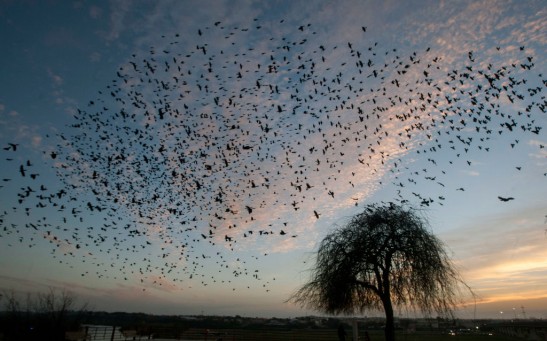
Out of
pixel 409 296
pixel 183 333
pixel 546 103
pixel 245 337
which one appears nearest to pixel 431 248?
pixel 409 296

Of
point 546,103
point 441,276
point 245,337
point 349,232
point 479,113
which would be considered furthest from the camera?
point 245,337

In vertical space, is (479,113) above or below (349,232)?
above

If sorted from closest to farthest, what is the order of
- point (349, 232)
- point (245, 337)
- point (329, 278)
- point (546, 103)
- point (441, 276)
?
1. point (546, 103)
2. point (441, 276)
3. point (329, 278)
4. point (349, 232)
5. point (245, 337)

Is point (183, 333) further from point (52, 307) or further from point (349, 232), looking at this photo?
point (349, 232)

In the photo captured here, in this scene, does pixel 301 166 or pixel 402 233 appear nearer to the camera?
pixel 402 233

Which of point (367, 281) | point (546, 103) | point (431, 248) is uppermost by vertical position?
point (546, 103)

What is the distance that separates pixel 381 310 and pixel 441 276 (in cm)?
525

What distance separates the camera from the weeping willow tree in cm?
2141

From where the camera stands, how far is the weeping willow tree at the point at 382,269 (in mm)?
21406

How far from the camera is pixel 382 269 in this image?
74.6 feet

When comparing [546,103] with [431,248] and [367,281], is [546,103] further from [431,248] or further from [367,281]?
[367,281]

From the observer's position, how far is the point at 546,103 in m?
16.9

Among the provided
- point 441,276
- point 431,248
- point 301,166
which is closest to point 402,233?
point 431,248

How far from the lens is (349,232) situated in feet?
79.7
